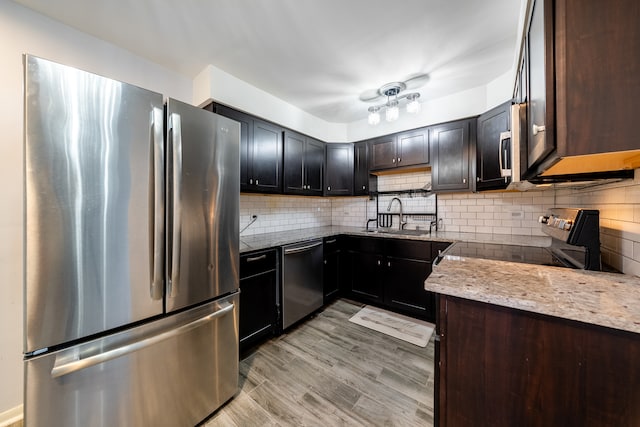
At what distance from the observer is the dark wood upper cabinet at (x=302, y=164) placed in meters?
2.71

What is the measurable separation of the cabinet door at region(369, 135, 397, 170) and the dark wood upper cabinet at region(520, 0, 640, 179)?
2254mm

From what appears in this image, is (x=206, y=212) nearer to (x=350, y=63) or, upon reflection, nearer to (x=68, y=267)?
(x=68, y=267)

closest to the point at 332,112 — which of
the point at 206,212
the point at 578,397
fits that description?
Result: the point at 206,212

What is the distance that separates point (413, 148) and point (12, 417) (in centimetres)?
389

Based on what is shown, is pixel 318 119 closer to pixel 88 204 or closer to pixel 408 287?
pixel 408 287

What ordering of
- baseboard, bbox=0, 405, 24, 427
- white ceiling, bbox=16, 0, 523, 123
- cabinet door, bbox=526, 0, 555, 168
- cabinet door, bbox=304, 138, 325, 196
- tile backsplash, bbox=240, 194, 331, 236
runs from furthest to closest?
cabinet door, bbox=304, 138, 325, 196 → tile backsplash, bbox=240, 194, 331, 236 → white ceiling, bbox=16, 0, 523, 123 → baseboard, bbox=0, 405, 24, 427 → cabinet door, bbox=526, 0, 555, 168

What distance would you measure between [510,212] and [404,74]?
6.09 feet

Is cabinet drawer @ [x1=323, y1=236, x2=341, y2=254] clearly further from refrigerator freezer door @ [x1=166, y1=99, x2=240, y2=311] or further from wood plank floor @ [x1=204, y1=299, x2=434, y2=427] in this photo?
refrigerator freezer door @ [x1=166, y1=99, x2=240, y2=311]

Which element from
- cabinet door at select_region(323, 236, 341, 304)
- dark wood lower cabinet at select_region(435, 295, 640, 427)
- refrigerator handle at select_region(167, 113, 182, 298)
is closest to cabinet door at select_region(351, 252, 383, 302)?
cabinet door at select_region(323, 236, 341, 304)

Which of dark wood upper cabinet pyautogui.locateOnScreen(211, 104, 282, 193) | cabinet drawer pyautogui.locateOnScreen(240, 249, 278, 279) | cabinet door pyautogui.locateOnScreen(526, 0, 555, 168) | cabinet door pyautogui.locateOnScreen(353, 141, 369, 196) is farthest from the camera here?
cabinet door pyautogui.locateOnScreen(353, 141, 369, 196)

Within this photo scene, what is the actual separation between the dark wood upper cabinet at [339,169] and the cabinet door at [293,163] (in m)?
0.51

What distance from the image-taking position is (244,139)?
7.25 ft

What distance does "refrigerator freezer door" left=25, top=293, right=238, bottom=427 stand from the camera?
94 centimetres

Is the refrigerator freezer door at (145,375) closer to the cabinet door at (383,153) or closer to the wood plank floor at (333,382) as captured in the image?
the wood plank floor at (333,382)
